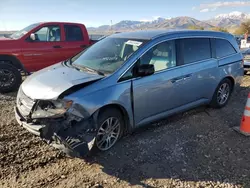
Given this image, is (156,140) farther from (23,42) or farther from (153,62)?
(23,42)

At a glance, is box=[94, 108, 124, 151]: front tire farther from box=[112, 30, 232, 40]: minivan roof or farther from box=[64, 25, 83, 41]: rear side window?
box=[64, 25, 83, 41]: rear side window

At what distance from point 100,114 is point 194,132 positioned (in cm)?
190

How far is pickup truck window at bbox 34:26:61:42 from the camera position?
24.3 feet

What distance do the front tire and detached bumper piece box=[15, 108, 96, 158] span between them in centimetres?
27

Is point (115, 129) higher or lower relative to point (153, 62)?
lower

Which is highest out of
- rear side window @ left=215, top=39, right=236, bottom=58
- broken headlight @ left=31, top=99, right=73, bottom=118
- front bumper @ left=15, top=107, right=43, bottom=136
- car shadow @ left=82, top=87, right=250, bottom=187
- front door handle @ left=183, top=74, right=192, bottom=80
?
rear side window @ left=215, top=39, right=236, bottom=58

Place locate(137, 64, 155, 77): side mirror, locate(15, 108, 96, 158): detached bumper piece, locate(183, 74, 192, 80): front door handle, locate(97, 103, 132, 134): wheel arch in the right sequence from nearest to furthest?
locate(15, 108, 96, 158): detached bumper piece → locate(97, 103, 132, 134): wheel arch → locate(137, 64, 155, 77): side mirror → locate(183, 74, 192, 80): front door handle

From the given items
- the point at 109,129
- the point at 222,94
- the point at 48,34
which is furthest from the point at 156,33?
the point at 48,34

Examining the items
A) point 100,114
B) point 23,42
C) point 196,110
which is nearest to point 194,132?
point 196,110

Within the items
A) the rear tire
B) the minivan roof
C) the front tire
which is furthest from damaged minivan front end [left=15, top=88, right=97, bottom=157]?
the rear tire

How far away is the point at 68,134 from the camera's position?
A: 307cm

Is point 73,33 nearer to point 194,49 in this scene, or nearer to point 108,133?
point 194,49

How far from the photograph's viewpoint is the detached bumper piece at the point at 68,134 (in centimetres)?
303

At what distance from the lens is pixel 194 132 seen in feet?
14.4
